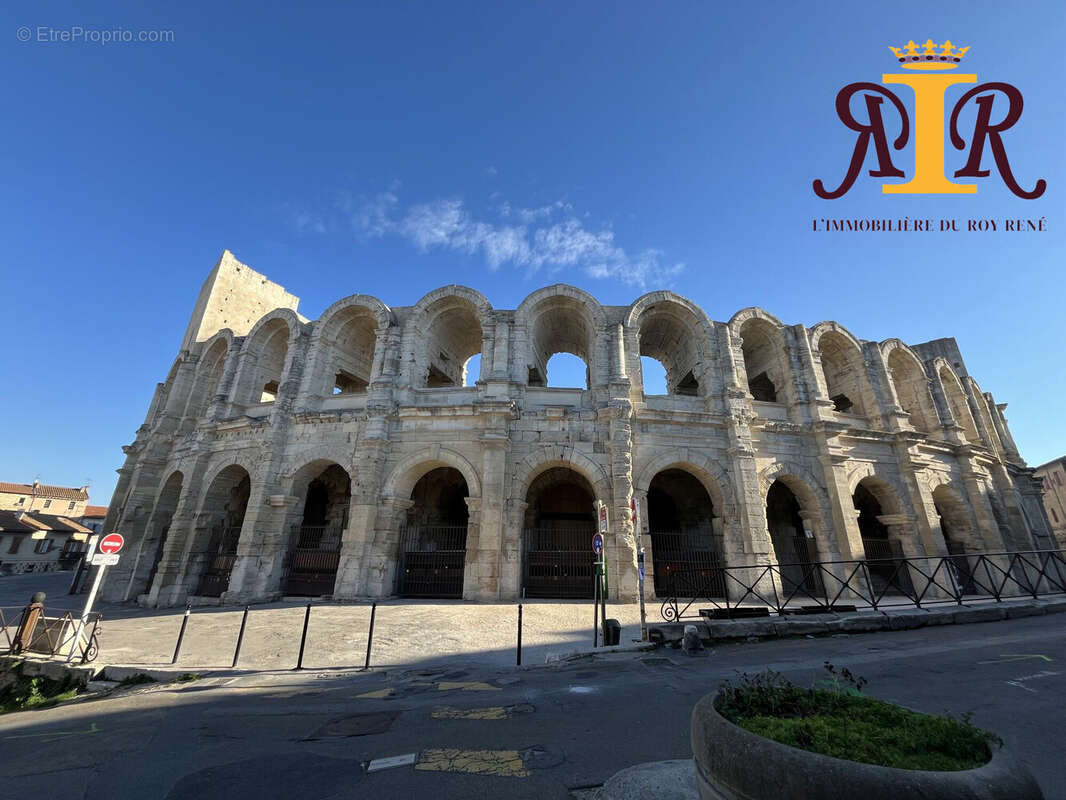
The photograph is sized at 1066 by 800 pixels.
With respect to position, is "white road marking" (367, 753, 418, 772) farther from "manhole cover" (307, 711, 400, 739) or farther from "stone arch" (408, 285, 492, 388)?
"stone arch" (408, 285, 492, 388)

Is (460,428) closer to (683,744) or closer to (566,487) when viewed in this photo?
(566,487)

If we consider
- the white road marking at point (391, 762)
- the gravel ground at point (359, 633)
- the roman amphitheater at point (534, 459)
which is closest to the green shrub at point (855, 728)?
the white road marking at point (391, 762)

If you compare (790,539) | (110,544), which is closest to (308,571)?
(110,544)

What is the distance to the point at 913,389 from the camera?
17.4m

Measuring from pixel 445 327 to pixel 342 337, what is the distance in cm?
391

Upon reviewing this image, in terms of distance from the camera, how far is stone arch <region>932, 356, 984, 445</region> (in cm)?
1773

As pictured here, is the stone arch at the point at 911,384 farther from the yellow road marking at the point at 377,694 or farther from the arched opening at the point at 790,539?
the yellow road marking at the point at 377,694

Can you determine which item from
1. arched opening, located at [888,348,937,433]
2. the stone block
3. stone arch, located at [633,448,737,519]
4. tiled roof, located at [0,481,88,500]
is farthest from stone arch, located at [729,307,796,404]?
tiled roof, located at [0,481,88,500]

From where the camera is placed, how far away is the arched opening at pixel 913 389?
16750 mm

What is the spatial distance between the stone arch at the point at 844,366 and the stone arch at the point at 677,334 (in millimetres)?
4268

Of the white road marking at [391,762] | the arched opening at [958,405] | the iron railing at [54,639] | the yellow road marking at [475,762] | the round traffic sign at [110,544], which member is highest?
the arched opening at [958,405]

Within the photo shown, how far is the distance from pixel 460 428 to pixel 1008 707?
38.3 ft

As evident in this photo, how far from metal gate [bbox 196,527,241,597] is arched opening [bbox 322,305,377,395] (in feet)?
20.3

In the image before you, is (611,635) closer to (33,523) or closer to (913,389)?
(913,389)
